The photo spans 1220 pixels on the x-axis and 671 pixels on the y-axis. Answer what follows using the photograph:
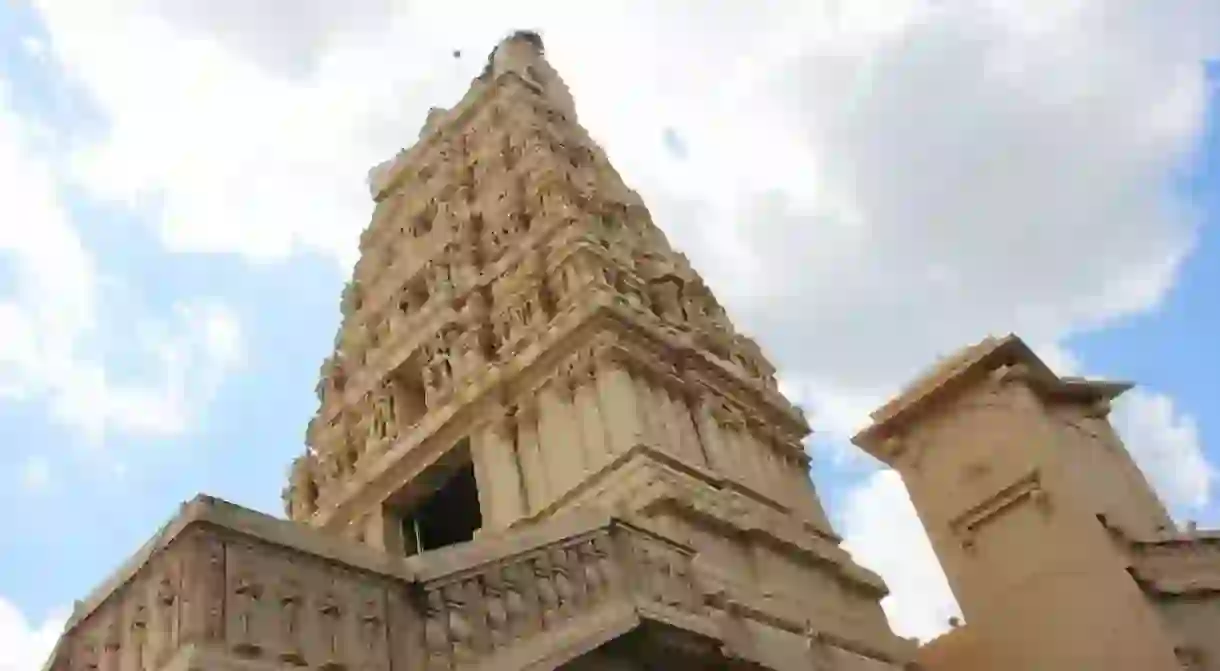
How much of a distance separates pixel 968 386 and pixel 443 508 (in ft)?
24.2

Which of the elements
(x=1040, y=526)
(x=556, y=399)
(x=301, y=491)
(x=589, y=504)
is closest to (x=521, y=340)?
(x=556, y=399)

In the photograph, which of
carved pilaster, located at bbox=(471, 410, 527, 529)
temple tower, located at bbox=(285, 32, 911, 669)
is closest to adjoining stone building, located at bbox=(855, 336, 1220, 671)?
temple tower, located at bbox=(285, 32, 911, 669)

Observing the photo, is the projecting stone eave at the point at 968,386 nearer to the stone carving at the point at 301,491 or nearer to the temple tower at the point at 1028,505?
the temple tower at the point at 1028,505

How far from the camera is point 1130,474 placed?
14.6 m

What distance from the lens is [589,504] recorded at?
1216cm

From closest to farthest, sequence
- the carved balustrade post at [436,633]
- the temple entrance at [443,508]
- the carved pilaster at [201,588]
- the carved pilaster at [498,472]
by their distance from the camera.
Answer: the carved pilaster at [201,588] → the carved balustrade post at [436,633] → the carved pilaster at [498,472] → the temple entrance at [443,508]

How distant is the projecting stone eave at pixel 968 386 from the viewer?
1459 cm

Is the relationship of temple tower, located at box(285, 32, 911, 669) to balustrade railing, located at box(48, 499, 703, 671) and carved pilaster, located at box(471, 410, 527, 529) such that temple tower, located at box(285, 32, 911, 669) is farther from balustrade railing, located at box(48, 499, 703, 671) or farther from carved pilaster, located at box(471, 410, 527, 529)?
balustrade railing, located at box(48, 499, 703, 671)

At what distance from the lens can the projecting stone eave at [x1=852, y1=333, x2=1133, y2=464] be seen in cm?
1459

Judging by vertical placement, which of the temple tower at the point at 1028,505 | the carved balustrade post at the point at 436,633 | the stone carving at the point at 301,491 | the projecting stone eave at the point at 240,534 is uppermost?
the stone carving at the point at 301,491

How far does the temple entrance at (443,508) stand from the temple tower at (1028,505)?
214 inches

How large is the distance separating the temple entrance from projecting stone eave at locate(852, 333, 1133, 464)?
17.6 feet

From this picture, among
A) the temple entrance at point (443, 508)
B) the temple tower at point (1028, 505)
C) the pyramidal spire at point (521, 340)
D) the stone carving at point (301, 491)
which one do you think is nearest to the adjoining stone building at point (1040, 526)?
the temple tower at point (1028, 505)

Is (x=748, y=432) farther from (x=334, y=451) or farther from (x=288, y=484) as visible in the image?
(x=288, y=484)
